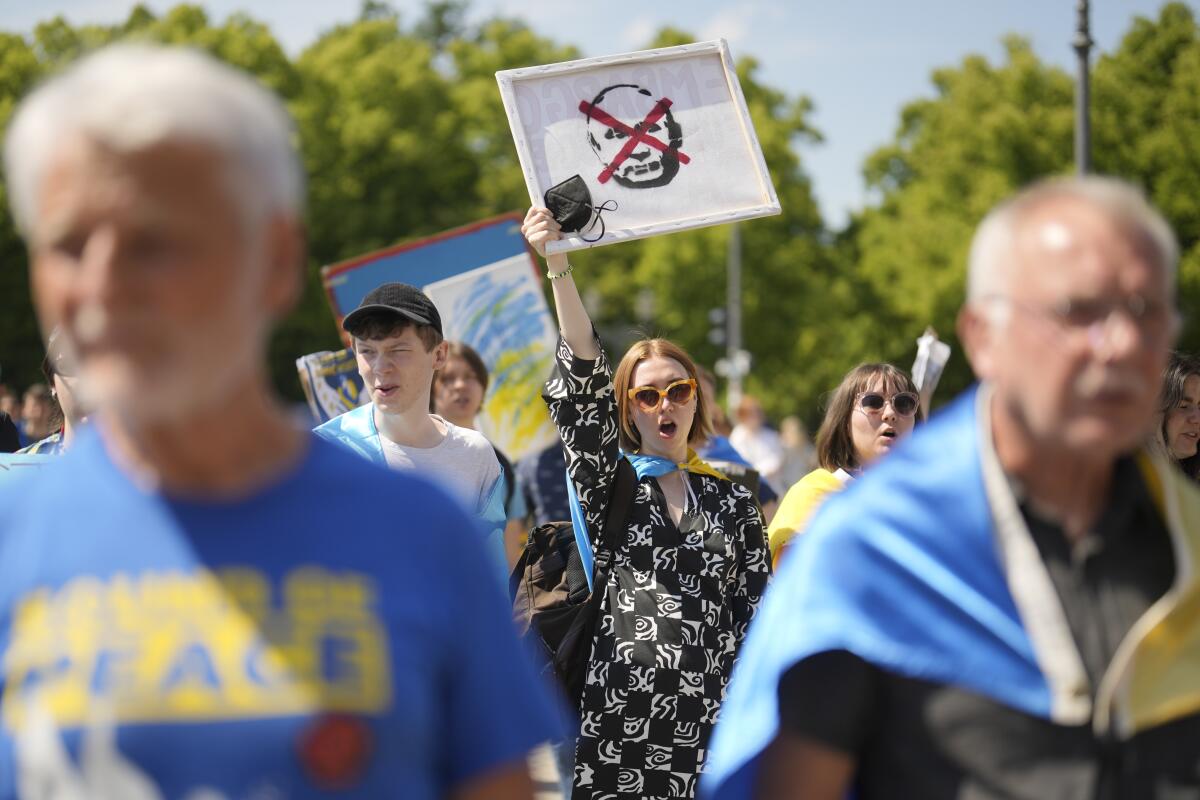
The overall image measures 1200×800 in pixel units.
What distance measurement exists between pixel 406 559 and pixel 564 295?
3093 mm

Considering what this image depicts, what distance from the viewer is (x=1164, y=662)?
2.21 meters

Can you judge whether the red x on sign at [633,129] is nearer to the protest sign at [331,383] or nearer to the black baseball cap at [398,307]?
the black baseball cap at [398,307]

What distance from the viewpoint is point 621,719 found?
15.2ft

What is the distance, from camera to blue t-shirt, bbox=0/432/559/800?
177cm

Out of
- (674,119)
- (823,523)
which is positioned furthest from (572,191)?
(823,523)

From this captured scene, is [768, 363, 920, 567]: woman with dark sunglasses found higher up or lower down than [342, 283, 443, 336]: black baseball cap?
lower down

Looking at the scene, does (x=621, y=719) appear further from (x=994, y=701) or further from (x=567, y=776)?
(x=994, y=701)

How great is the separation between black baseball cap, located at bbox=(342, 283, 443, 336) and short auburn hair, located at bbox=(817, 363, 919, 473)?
154 cm

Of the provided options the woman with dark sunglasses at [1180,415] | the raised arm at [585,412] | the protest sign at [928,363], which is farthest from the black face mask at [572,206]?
the woman with dark sunglasses at [1180,415]

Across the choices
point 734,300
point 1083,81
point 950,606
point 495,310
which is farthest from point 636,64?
point 734,300

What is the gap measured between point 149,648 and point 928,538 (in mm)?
1137

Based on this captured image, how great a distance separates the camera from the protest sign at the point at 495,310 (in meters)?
8.62

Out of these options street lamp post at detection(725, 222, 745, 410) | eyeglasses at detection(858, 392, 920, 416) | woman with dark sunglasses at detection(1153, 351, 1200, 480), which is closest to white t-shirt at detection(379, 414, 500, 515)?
eyeglasses at detection(858, 392, 920, 416)

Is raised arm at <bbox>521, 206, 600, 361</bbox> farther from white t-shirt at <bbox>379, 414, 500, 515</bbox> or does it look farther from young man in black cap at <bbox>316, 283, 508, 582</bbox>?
white t-shirt at <bbox>379, 414, 500, 515</bbox>
